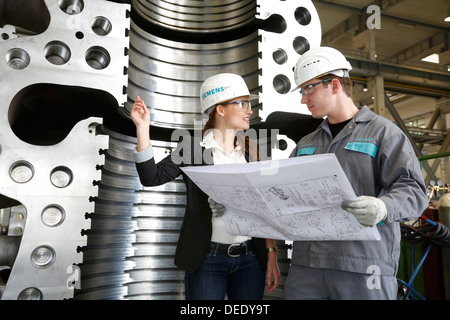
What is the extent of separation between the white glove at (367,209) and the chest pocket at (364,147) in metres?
0.25

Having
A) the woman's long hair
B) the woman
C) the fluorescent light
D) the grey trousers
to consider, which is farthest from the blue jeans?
the fluorescent light

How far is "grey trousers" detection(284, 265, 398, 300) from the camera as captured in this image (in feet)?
3.90

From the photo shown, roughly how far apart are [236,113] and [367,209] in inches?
28.5

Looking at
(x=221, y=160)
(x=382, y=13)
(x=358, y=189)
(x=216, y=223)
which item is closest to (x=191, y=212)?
(x=216, y=223)

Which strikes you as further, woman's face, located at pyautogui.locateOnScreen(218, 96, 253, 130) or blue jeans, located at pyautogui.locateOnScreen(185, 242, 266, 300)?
woman's face, located at pyautogui.locateOnScreen(218, 96, 253, 130)

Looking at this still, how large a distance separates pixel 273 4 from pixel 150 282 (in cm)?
155

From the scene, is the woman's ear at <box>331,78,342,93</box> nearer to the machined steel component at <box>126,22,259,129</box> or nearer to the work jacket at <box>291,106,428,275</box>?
the work jacket at <box>291,106,428,275</box>

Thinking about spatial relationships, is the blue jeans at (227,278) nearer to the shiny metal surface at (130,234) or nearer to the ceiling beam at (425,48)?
the shiny metal surface at (130,234)

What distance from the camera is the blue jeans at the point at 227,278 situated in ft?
4.61

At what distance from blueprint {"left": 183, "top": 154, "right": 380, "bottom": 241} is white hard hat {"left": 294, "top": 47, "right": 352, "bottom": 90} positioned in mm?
522

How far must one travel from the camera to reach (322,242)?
131 cm
